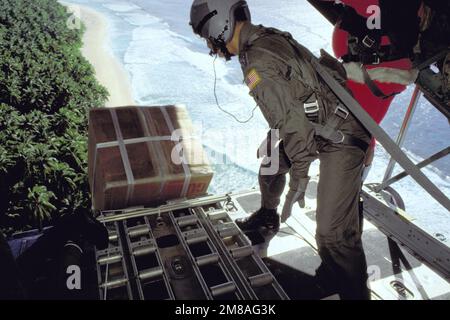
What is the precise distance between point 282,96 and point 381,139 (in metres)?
0.97

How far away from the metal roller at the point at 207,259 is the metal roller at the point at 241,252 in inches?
7.0

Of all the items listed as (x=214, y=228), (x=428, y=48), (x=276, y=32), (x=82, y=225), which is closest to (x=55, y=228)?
(x=82, y=225)

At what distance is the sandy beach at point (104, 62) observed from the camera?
41.5 ft

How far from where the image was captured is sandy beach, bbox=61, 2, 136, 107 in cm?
1265

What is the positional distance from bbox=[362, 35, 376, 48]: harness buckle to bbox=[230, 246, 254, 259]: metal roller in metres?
2.14

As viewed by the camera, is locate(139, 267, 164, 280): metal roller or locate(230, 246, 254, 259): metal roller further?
locate(230, 246, 254, 259): metal roller

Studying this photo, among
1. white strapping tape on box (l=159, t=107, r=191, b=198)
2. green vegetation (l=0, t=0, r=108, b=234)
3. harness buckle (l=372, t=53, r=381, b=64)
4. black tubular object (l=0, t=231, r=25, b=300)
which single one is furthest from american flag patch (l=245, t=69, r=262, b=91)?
green vegetation (l=0, t=0, r=108, b=234)

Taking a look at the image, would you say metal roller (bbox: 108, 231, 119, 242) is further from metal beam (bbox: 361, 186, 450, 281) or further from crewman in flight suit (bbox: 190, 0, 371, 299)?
metal beam (bbox: 361, 186, 450, 281)

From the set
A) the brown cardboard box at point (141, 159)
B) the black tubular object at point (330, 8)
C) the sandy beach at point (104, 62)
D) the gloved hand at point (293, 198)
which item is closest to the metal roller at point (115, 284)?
the brown cardboard box at point (141, 159)

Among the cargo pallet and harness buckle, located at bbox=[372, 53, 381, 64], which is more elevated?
harness buckle, located at bbox=[372, 53, 381, 64]

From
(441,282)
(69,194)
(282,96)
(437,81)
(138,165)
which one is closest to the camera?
(282,96)

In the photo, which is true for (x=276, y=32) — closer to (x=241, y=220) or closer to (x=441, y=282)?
(x=241, y=220)

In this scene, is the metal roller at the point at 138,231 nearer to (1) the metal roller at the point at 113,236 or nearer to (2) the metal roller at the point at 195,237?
(1) the metal roller at the point at 113,236

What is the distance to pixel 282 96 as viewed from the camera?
2496mm
